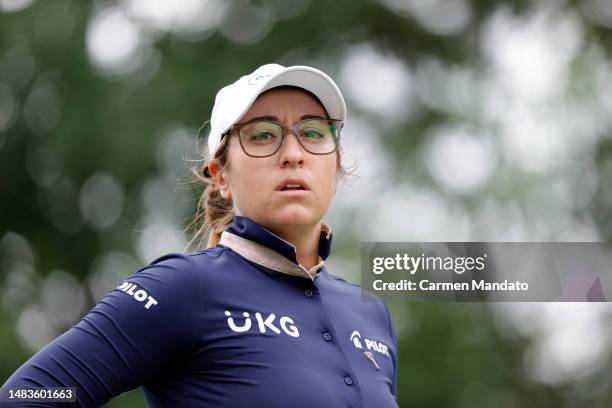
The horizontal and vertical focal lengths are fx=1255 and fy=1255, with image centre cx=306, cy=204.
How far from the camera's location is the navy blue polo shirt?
281cm

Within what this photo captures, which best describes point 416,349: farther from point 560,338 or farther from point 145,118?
point 145,118

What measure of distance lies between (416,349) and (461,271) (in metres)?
6.23

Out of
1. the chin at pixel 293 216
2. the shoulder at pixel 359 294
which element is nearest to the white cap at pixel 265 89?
the chin at pixel 293 216

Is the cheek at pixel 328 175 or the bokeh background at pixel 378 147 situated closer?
the cheek at pixel 328 175

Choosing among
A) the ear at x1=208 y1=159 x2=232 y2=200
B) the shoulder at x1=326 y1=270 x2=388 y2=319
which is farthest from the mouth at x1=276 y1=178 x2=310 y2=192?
the shoulder at x1=326 y1=270 x2=388 y2=319

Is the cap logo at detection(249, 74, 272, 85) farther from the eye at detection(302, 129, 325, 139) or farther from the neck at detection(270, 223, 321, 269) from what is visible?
the neck at detection(270, 223, 321, 269)

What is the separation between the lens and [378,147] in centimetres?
1145

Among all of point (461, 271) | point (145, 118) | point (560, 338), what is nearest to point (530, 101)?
point (560, 338)

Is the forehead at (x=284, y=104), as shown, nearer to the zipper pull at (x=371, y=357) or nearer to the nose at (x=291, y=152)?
the nose at (x=291, y=152)

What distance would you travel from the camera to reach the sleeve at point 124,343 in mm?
2783

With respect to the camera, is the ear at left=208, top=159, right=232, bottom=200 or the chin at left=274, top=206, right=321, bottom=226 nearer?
the chin at left=274, top=206, right=321, bottom=226

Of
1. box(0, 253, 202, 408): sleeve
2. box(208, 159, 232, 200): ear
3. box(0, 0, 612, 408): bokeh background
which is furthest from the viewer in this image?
box(0, 0, 612, 408): bokeh background

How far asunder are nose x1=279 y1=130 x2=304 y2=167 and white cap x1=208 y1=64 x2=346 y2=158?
131 mm

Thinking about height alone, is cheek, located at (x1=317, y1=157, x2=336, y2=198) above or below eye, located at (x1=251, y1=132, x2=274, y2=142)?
below
